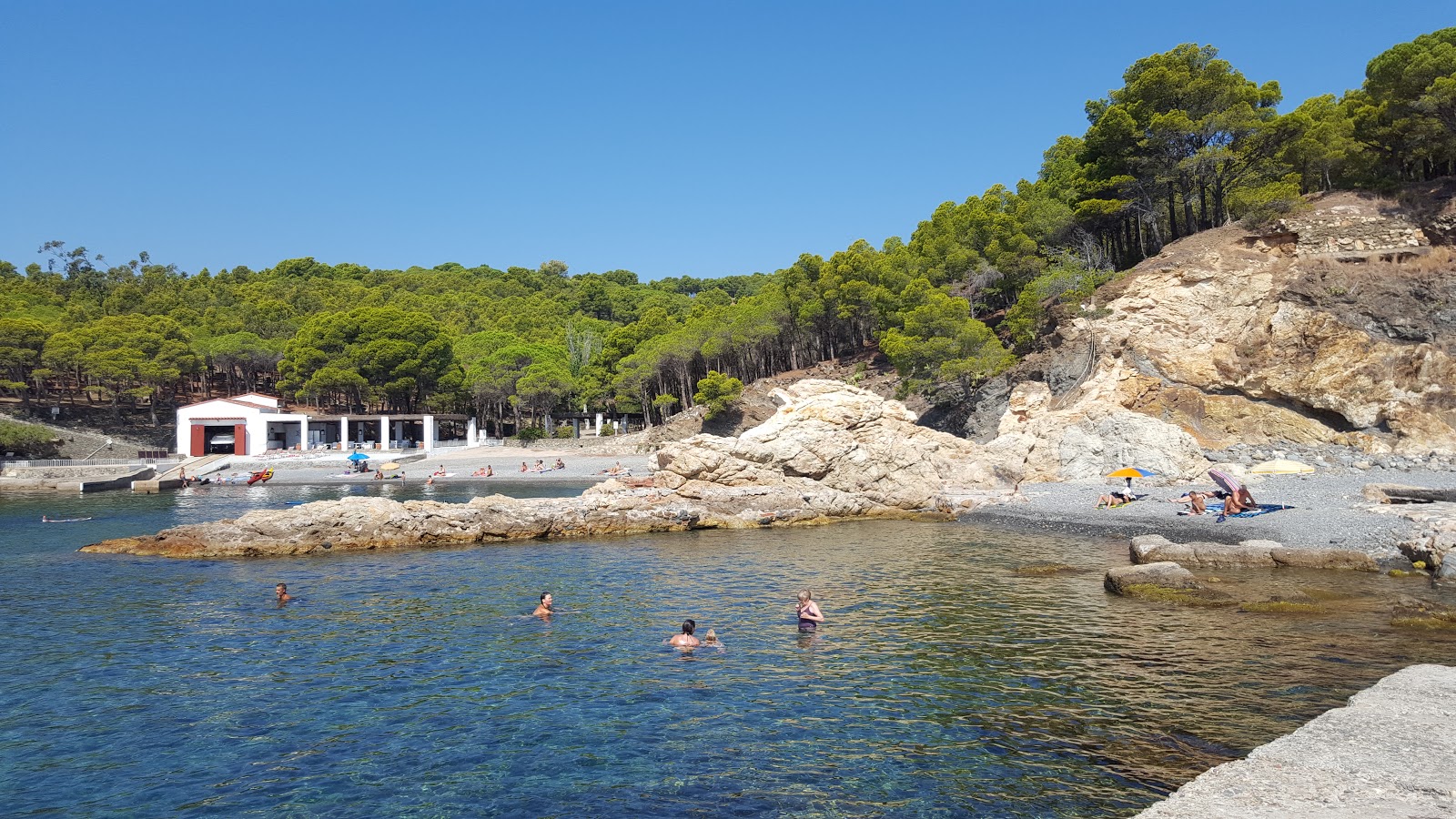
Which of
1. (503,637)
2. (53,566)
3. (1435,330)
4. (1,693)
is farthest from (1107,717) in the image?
(1435,330)

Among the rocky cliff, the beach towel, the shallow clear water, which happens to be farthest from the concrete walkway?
the rocky cliff

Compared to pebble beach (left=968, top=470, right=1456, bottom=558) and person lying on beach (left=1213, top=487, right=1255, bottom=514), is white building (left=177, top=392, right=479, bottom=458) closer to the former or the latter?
pebble beach (left=968, top=470, right=1456, bottom=558)

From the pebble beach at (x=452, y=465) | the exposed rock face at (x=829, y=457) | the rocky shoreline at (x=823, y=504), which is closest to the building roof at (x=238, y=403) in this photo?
the pebble beach at (x=452, y=465)

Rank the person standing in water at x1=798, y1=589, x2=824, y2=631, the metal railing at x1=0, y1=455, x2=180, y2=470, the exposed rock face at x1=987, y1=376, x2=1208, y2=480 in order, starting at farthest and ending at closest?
the metal railing at x1=0, y1=455, x2=180, y2=470 → the exposed rock face at x1=987, y1=376, x2=1208, y2=480 → the person standing in water at x1=798, y1=589, x2=824, y2=631

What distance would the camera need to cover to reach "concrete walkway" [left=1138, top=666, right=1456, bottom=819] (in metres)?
6.90

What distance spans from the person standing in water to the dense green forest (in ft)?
108

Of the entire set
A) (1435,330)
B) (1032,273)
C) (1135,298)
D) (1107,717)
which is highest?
(1032,273)

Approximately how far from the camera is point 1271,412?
1425 inches

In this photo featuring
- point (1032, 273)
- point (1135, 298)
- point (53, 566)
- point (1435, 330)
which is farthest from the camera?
point (1032, 273)

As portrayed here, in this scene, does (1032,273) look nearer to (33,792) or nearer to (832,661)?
(832,661)

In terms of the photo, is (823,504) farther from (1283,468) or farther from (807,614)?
(807,614)

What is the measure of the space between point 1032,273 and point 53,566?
51.1m

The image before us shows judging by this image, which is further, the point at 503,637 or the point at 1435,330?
the point at 1435,330

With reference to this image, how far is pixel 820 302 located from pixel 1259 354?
34.2 meters
